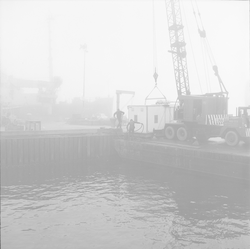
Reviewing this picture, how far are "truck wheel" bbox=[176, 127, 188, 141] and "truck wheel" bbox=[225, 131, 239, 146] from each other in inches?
110

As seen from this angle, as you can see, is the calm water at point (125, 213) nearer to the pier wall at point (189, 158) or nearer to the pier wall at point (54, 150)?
the pier wall at point (189, 158)

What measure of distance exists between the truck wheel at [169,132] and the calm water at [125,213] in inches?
219

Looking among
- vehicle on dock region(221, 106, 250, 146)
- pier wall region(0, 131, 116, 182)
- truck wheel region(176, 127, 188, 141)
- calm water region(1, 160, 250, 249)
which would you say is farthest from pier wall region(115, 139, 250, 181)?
vehicle on dock region(221, 106, 250, 146)

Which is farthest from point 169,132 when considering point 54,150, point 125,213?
point 125,213

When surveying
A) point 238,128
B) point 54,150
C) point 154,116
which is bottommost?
point 54,150

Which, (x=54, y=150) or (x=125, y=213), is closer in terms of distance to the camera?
(x=125, y=213)

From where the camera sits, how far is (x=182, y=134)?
59.3 feet

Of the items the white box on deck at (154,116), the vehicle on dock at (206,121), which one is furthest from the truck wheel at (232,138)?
the white box on deck at (154,116)

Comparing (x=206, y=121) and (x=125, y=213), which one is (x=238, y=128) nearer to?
(x=206, y=121)

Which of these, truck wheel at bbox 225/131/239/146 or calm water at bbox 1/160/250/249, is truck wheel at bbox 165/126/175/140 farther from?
calm water at bbox 1/160/250/249

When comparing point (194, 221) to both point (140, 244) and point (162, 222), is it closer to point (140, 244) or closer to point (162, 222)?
point (162, 222)

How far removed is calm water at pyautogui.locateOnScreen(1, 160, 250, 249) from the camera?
6409mm

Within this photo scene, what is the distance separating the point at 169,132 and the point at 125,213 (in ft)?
35.6

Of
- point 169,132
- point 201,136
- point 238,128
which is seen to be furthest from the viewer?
point 169,132
